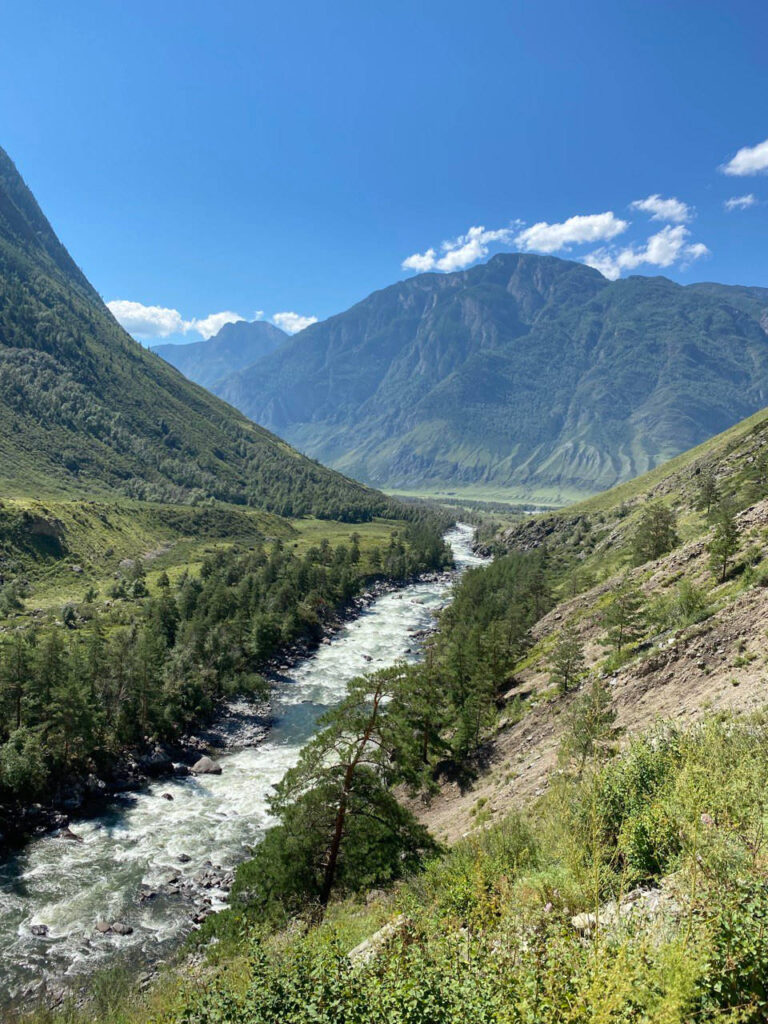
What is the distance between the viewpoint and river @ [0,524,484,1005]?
35281mm

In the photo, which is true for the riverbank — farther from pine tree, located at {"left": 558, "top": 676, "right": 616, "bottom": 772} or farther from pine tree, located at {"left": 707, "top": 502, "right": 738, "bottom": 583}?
pine tree, located at {"left": 707, "top": 502, "right": 738, "bottom": 583}

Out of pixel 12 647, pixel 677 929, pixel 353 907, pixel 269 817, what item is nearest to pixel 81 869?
pixel 269 817

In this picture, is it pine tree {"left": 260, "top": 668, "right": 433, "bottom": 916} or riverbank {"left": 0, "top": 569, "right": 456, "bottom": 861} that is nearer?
pine tree {"left": 260, "top": 668, "right": 433, "bottom": 916}

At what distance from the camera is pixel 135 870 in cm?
4406

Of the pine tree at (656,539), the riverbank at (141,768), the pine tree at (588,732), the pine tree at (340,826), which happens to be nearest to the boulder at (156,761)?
the riverbank at (141,768)

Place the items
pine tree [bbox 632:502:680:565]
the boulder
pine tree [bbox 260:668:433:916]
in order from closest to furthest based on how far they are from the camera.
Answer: pine tree [bbox 260:668:433:916], the boulder, pine tree [bbox 632:502:680:565]

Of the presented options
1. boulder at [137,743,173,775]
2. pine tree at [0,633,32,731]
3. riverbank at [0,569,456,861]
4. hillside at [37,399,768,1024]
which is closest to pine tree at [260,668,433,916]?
hillside at [37,399,768,1024]

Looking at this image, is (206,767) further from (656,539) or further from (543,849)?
(656,539)

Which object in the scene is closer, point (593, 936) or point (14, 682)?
point (593, 936)

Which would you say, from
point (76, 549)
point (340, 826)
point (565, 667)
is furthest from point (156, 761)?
point (76, 549)

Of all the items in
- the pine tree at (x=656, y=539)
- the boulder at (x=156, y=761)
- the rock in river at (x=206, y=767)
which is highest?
the pine tree at (x=656, y=539)

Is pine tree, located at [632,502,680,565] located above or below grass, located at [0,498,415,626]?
above

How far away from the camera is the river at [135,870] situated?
35281 millimetres

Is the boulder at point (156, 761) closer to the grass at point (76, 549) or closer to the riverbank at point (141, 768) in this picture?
the riverbank at point (141, 768)
